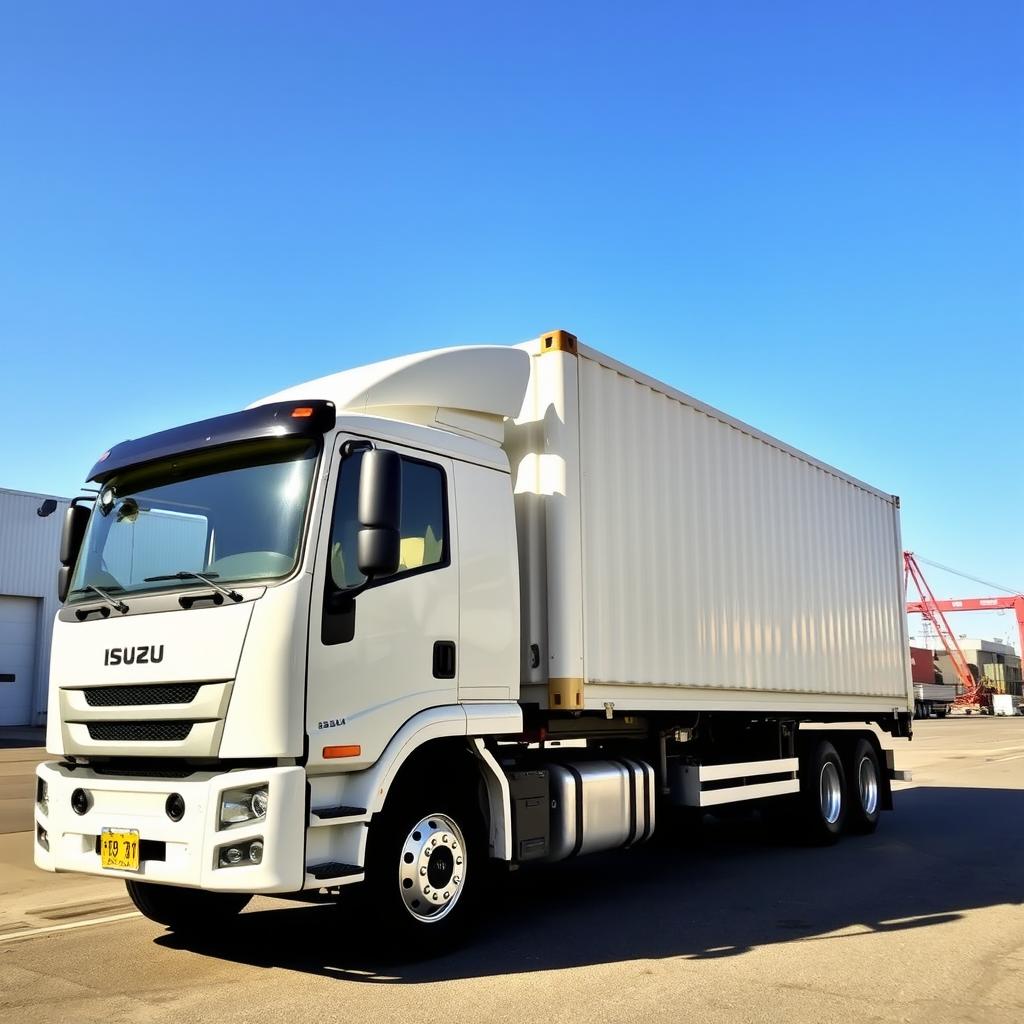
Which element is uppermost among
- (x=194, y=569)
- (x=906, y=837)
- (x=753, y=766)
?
(x=194, y=569)

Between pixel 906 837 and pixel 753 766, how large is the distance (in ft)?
8.80

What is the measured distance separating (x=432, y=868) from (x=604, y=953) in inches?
43.8

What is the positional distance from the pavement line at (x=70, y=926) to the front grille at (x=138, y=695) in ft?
6.48

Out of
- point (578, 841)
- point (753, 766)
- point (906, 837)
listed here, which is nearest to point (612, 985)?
point (578, 841)

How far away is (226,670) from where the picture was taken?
16.9 ft

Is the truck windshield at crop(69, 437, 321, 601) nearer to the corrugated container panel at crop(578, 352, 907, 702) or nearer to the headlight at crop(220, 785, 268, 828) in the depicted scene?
the headlight at crop(220, 785, 268, 828)

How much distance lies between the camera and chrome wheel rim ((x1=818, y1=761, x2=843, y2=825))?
10.6 m

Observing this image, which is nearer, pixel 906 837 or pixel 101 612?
pixel 101 612

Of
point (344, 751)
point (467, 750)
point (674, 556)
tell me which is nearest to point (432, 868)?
point (467, 750)

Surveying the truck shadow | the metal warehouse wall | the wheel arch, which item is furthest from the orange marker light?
the metal warehouse wall

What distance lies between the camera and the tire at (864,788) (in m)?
11.2

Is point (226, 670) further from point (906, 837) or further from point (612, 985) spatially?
point (906, 837)

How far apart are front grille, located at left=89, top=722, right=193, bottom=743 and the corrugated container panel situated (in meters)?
2.90

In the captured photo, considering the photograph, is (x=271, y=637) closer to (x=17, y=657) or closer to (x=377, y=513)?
(x=377, y=513)
